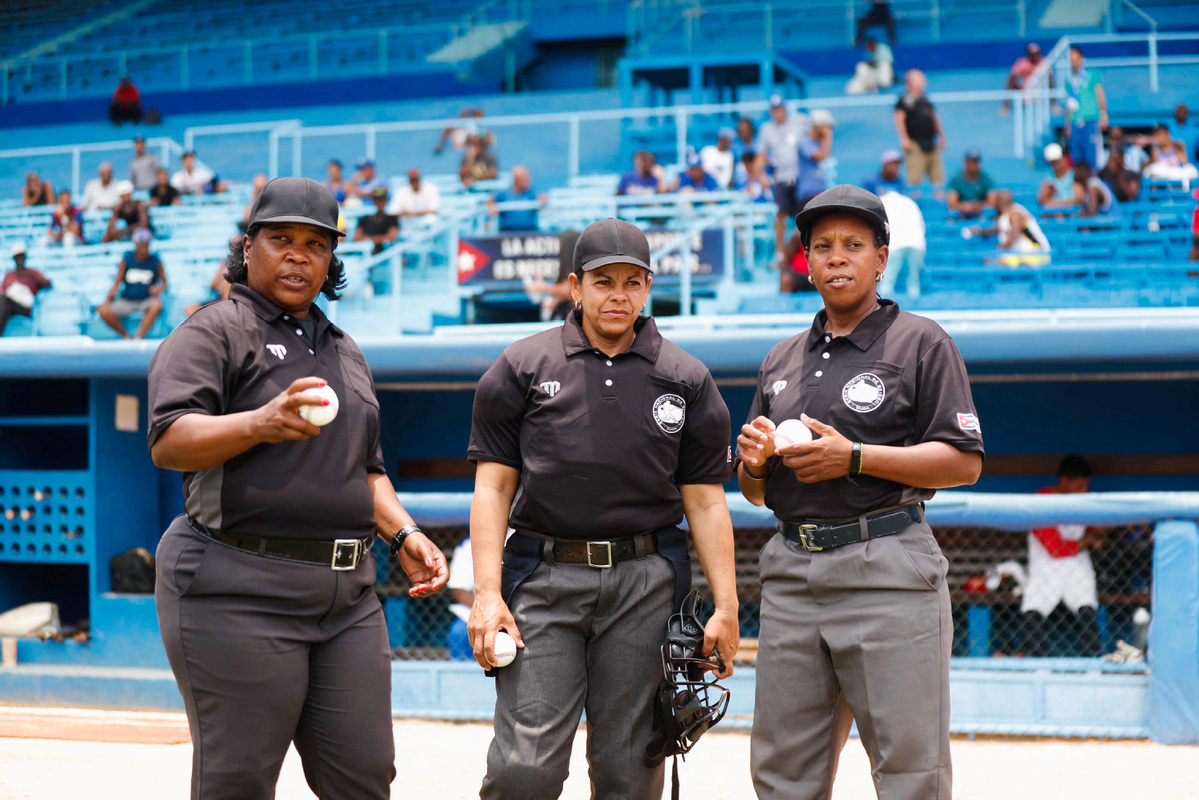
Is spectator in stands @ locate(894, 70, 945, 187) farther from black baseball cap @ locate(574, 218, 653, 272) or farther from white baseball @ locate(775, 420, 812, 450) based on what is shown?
white baseball @ locate(775, 420, 812, 450)

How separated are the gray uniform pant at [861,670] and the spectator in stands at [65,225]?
1225 centimetres

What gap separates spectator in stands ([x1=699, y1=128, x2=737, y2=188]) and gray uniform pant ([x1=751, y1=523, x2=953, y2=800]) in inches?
362

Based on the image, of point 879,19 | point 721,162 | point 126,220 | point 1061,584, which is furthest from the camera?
point 879,19

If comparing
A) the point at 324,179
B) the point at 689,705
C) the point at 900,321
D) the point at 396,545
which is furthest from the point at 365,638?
the point at 324,179

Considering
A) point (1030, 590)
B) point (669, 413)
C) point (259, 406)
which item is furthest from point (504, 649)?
point (1030, 590)

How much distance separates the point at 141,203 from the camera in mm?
13289

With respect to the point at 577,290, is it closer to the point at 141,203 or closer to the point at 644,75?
the point at 141,203

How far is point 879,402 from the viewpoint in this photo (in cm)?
326

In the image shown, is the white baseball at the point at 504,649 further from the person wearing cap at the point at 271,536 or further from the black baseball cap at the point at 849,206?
the black baseball cap at the point at 849,206

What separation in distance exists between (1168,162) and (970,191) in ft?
7.46

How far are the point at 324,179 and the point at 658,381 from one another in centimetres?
1371

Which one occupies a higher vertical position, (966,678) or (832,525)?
(832,525)

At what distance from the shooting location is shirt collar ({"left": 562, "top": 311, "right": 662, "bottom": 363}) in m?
3.41

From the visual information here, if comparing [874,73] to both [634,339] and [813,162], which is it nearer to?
[813,162]
